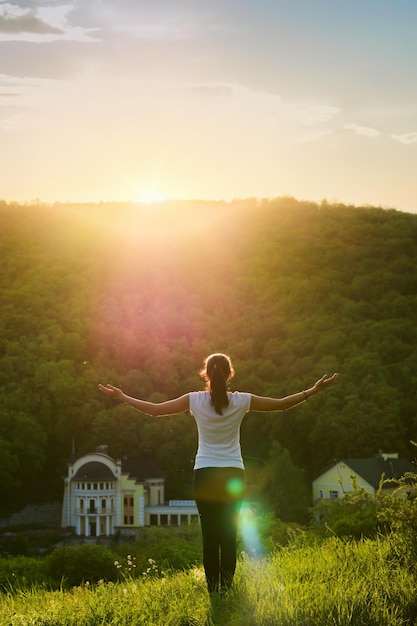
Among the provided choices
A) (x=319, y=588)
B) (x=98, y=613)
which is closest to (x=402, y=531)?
(x=319, y=588)

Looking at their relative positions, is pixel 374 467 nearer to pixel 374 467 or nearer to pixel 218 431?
pixel 374 467

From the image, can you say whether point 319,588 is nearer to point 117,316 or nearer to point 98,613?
point 98,613

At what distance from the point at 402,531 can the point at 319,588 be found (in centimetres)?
116

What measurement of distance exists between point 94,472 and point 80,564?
117ft

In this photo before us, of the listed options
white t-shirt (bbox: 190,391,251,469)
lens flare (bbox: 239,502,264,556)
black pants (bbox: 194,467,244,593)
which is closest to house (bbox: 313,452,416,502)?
lens flare (bbox: 239,502,264,556)

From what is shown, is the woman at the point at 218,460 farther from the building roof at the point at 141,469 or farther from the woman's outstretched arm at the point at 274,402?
the building roof at the point at 141,469

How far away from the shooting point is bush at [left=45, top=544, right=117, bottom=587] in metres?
22.3

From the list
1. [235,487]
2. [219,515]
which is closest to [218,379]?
[235,487]

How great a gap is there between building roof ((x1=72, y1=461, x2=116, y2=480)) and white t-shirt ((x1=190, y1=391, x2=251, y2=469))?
5375 cm

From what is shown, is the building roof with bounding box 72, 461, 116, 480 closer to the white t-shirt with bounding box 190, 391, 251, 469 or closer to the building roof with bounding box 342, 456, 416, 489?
the building roof with bounding box 342, 456, 416, 489

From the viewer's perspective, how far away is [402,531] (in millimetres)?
5258

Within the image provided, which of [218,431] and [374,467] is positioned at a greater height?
[218,431]

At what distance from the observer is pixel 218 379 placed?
15.3ft

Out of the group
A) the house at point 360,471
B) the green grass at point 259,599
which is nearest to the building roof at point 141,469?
the house at point 360,471
